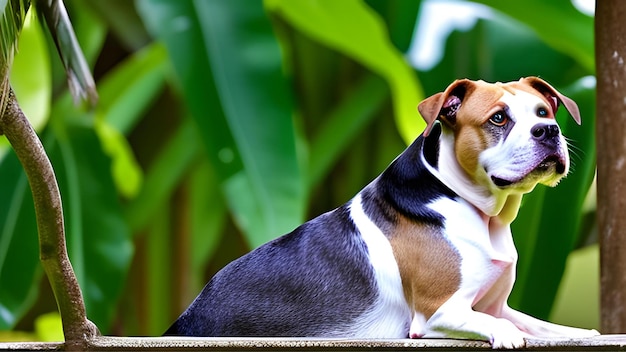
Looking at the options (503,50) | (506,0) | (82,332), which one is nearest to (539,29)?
(506,0)

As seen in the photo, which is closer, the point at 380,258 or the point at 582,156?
the point at 380,258

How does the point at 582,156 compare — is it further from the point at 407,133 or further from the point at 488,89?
the point at 488,89

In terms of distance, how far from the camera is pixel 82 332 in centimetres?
48

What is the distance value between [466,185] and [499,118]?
1.6 inches

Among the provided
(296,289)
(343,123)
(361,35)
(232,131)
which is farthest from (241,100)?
(296,289)

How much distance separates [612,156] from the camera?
66cm

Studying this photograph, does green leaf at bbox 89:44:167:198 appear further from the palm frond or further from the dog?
the dog

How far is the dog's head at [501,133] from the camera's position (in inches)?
17.5

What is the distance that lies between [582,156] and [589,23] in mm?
246

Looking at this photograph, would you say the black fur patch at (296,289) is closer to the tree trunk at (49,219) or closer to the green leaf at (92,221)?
the tree trunk at (49,219)

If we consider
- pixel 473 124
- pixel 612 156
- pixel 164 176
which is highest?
pixel 473 124

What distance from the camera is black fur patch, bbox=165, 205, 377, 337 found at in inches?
18.8

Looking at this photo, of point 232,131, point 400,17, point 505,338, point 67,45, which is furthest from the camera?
point 400,17

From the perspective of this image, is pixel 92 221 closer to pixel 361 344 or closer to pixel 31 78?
pixel 31 78
